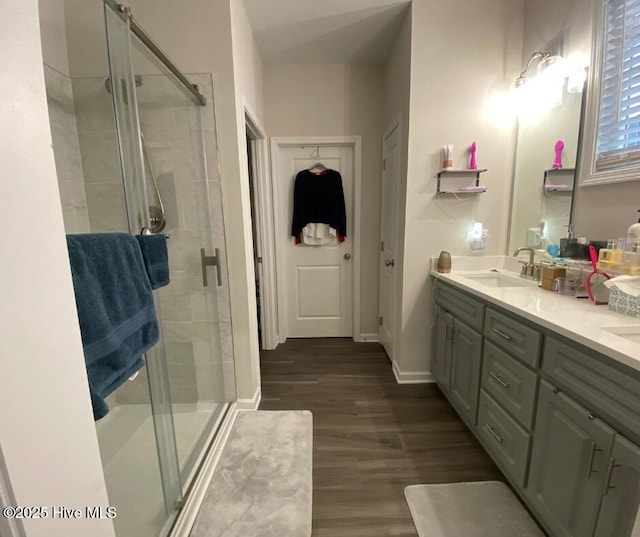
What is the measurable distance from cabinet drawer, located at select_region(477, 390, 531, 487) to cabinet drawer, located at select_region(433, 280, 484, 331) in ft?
1.27

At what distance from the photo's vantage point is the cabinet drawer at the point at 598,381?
32.1 inches

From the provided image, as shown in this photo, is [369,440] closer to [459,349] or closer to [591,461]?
[459,349]

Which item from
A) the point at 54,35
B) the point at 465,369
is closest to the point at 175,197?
the point at 54,35

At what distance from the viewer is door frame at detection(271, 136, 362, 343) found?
9.09ft

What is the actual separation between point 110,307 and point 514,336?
1568 mm

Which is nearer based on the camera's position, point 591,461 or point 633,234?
point 591,461

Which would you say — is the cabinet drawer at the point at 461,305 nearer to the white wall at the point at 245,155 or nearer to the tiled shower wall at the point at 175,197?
the white wall at the point at 245,155

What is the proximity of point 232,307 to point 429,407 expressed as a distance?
1.53 meters

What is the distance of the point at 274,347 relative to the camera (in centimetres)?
295

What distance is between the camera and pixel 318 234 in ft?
9.65

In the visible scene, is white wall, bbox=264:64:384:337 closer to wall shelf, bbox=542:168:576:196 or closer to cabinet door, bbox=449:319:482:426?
wall shelf, bbox=542:168:576:196

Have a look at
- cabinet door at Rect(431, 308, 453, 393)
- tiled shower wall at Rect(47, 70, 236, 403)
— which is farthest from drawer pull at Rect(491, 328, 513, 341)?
tiled shower wall at Rect(47, 70, 236, 403)

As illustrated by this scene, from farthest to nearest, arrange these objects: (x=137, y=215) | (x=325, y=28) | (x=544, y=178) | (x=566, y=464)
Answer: (x=325, y=28), (x=544, y=178), (x=137, y=215), (x=566, y=464)

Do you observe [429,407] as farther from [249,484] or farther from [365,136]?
[365,136]
